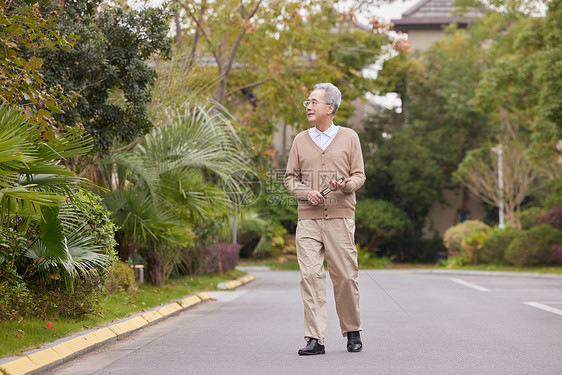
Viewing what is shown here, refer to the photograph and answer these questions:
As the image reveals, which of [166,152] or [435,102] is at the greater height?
[435,102]

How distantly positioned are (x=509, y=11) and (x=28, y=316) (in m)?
27.4

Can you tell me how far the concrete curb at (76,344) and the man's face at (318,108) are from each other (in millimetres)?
2934

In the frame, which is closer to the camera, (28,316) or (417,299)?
(28,316)

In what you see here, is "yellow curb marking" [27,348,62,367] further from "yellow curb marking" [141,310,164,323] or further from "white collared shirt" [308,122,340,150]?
"yellow curb marking" [141,310,164,323]

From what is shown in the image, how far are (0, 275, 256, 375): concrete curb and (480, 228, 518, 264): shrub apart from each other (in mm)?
19511

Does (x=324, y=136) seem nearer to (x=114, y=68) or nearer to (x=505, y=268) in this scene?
(x=114, y=68)

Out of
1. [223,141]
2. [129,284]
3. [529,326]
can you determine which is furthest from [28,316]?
[223,141]

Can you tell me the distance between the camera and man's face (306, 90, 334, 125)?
732cm

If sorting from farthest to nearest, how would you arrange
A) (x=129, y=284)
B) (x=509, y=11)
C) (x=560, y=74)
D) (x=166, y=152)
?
(x=509, y=11), (x=560, y=74), (x=166, y=152), (x=129, y=284)

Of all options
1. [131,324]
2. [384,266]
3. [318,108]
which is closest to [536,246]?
[384,266]

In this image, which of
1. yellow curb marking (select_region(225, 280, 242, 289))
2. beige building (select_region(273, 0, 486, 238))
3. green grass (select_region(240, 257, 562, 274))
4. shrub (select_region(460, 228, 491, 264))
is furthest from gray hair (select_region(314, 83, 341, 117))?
beige building (select_region(273, 0, 486, 238))

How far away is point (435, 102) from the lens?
131ft

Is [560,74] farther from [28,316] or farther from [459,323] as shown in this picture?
[28,316]

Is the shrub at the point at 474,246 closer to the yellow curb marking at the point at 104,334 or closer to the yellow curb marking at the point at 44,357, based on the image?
the yellow curb marking at the point at 104,334
